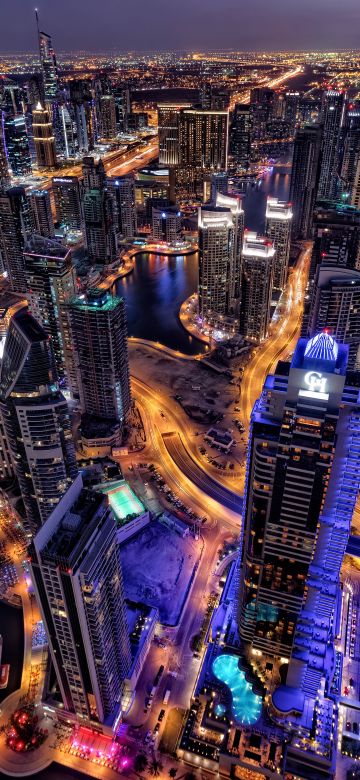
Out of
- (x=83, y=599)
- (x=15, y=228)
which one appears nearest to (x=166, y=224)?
(x=15, y=228)

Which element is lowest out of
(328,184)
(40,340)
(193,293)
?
(193,293)

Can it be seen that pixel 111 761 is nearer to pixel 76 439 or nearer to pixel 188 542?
pixel 188 542

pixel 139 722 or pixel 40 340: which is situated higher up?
pixel 40 340

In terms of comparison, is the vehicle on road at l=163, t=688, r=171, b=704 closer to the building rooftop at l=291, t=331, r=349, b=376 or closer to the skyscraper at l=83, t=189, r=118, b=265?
the building rooftop at l=291, t=331, r=349, b=376

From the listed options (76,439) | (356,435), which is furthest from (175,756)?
(76,439)

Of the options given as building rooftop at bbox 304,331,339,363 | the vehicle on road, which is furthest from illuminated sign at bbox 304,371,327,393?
the vehicle on road

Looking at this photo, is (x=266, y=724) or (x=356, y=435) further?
(x=266, y=724)

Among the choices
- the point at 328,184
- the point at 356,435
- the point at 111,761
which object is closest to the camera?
the point at 356,435

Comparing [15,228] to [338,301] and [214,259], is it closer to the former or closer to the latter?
[214,259]
